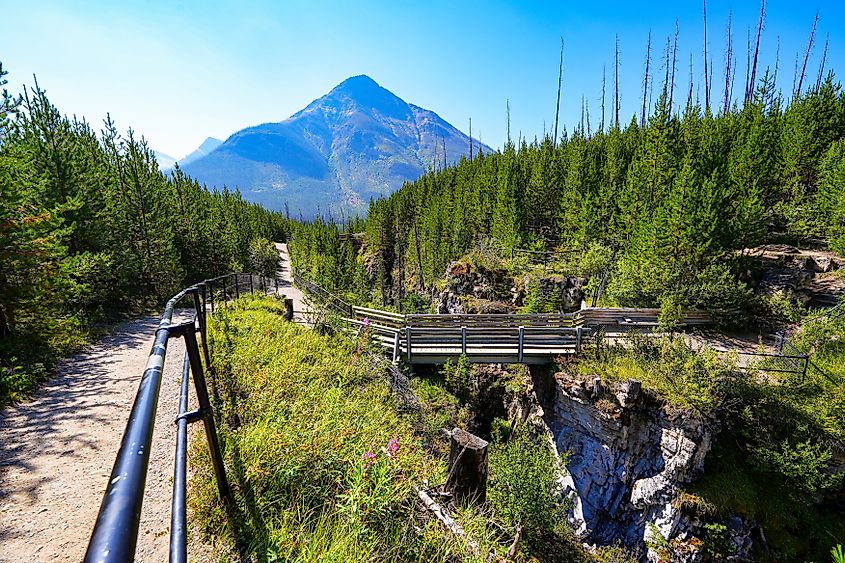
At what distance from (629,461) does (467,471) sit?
9.96 metres

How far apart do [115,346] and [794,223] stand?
3125cm

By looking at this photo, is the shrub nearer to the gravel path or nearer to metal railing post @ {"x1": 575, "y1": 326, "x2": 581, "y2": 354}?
the gravel path

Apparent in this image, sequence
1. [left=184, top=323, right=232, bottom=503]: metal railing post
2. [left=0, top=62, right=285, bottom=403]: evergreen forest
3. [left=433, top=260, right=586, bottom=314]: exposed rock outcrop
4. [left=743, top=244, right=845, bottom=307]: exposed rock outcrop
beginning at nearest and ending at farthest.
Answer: [left=184, top=323, right=232, bottom=503]: metal railing post
[left=0, top=62, right=285, bottom=403]: evergreen forest
[left=743, top=244, right=845, bottom=307]: exposed rock outcrop
[left=433, top=260, right=586, bottom=314]: exposed rock outcrop

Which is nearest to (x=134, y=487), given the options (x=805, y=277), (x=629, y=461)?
(x=629, y=461)

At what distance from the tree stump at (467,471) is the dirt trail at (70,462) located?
110 inches

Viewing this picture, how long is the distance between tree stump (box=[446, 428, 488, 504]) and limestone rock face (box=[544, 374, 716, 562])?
6.37 meters

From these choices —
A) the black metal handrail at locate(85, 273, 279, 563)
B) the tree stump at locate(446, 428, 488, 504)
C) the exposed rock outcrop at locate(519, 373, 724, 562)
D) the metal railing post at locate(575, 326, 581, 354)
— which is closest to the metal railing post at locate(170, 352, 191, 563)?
the black metal handrail at locate(85, 273, 279, 563)

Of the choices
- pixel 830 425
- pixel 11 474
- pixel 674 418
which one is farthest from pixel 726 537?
pixel 11 474

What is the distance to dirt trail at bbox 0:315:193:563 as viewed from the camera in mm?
3189

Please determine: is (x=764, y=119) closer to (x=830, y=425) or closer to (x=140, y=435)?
(x=830, y=425)

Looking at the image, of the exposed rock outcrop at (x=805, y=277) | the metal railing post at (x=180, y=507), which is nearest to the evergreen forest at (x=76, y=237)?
the metal railing post at (x=180, y=507)

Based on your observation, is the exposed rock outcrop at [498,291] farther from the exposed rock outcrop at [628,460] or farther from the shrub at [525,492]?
the shrub at [525,492]

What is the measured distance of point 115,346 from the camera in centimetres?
963

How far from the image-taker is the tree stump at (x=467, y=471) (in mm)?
4199
